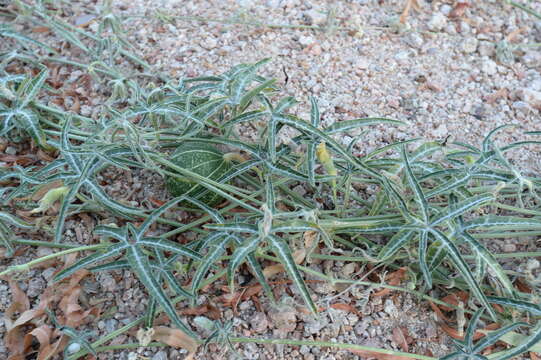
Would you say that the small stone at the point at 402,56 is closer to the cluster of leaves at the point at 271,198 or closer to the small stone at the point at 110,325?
the cluster of leaves at the point at 271,198

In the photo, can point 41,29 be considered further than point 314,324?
Yes

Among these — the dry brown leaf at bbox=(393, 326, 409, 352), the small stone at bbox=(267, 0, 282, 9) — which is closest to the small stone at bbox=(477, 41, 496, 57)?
the small stone at bbox=(267, 0, 282, 9)

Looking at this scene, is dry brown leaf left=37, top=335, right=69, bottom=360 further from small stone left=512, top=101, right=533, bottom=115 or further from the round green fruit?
small stone left=512, top=101, right=533, bottom=115

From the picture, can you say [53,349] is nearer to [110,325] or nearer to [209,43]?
[110,325]

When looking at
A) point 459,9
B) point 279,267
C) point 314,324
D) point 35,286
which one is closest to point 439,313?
point 314,324

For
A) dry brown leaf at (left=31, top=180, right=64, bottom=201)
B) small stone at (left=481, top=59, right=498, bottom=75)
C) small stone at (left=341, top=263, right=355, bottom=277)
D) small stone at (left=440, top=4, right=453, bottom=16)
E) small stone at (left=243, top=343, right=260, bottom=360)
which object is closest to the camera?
small stone at (left=243, top=343, right=260, bottom=360)

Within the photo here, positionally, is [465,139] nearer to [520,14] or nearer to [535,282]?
[535,282]
